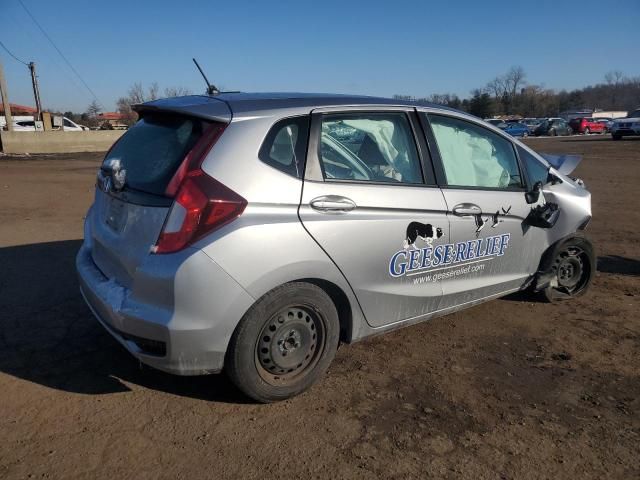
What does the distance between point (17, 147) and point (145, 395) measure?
89.0ft

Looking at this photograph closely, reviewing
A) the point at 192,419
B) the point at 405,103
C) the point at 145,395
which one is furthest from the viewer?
the point at 405,103

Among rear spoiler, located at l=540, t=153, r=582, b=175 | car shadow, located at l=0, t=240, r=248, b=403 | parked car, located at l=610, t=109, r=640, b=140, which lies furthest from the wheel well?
parked car, located at l=610, t=109, r=640, b=140

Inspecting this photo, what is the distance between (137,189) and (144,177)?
81mm

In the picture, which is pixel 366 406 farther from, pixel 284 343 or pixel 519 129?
pixel 519 129

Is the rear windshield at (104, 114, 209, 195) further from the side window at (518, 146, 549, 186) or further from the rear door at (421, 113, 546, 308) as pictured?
the side window at (518, 146, 549, 186)

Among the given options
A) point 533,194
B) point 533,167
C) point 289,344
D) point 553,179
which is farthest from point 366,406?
point 553,179

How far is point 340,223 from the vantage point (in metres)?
3.08

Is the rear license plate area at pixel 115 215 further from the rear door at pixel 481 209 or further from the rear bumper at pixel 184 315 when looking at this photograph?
the rear door at pixel 481 209

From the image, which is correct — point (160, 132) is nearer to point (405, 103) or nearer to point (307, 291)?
point (307, 291)

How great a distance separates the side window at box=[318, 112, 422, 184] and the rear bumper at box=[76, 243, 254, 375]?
95 cm

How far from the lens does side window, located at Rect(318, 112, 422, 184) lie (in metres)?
3.25

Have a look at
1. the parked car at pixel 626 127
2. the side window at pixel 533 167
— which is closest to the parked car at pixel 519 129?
the parked car at pixel 626 127

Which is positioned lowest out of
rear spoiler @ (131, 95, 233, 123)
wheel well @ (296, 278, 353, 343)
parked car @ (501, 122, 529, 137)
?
parked car @ (501, 122, 529, 137)

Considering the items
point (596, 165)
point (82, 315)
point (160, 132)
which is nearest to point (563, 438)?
point (160, 132)
